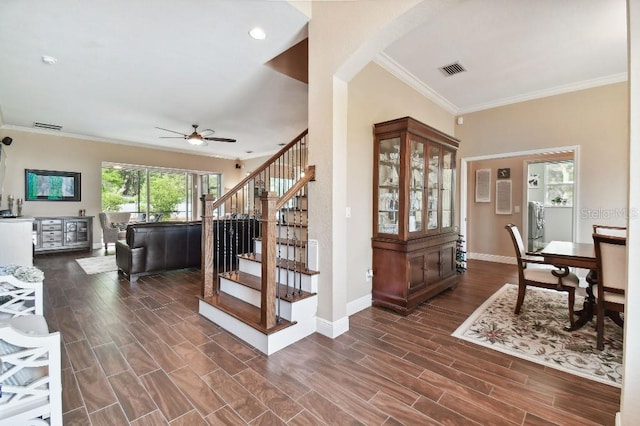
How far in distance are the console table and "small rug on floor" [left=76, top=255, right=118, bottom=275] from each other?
1.32 meters

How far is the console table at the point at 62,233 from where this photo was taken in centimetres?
648

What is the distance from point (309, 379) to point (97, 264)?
18.1 ft

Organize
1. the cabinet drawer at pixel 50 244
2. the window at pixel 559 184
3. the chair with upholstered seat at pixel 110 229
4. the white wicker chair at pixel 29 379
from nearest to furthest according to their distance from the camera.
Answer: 1. the white wicker chair at pixel 29 379
2. the window at pixel 559 184
3. the cabinet drawer at pixel 50 244
4. the chair with upholstered seat at pixel 110 229

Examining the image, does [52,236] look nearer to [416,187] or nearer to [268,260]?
[268,260]

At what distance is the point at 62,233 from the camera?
6.77 metres

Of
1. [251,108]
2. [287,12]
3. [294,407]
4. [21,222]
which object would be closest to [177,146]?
[251,108]

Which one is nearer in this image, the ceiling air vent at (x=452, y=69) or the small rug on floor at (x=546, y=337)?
the small rug on floor at (x=546, y=337)

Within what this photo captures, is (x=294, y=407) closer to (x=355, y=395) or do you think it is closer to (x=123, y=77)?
(x=355, y=395)

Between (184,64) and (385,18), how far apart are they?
256 centimetres

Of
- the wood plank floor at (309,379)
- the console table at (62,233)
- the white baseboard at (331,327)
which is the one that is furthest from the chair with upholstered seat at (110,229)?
the white baseboard at (331,327)

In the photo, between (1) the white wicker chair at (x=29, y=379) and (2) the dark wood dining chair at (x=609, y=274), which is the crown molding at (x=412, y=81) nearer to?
(2) the dark wood dining chair at (x=609, y=274)

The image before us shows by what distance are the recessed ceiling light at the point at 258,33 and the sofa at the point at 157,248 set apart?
127 inches

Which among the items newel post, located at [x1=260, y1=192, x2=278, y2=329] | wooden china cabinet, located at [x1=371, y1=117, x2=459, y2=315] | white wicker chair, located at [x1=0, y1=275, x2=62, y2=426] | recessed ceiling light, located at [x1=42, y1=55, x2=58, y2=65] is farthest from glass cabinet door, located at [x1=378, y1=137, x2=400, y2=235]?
recessed ceiling light, located at [x1=42, y1=55, x2=58, y2=65]

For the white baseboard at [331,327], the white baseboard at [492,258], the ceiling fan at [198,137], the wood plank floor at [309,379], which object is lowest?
the wood plank floor at [309,379]
